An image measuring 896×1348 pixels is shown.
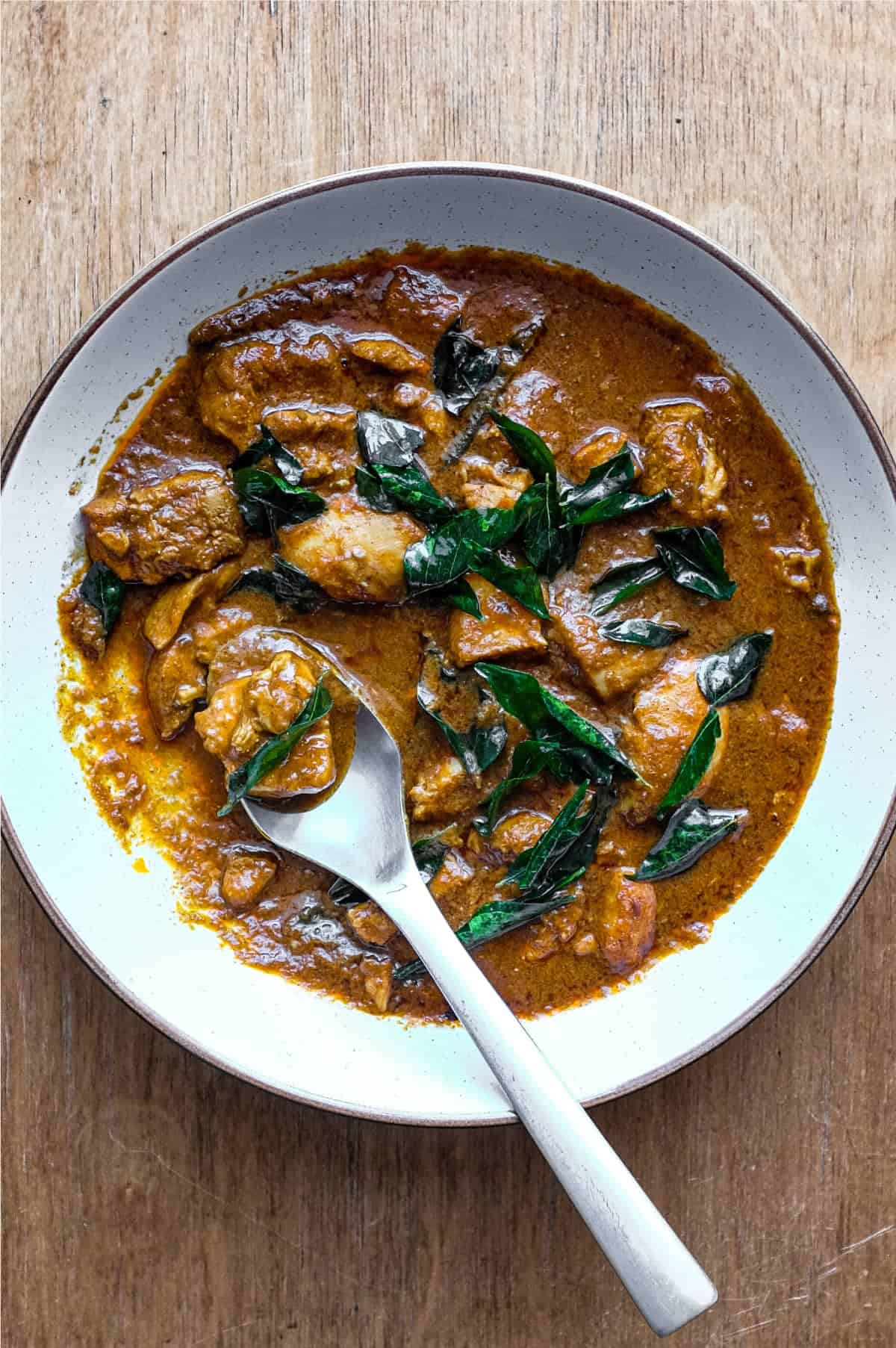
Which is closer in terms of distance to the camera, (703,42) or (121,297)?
(121,297)

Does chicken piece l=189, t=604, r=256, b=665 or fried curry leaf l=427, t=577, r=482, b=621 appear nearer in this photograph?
fried curry leaf l=427, t=577, r=482, b=621

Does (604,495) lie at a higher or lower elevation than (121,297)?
lower

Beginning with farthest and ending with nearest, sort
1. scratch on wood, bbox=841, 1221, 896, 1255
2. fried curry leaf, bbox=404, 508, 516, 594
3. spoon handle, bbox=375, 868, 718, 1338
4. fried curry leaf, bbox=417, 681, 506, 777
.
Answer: scratch on wood, bbox=841, 1221, 896, 1255 → fried curry leaf, bbox=417, 681, 506, 777 → fried curry leaf, bbox=404, 508, 516, 594 → spoon handle, bbox=375, 868, 718, 1338

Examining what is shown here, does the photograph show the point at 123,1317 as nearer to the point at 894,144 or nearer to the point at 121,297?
the point at 121,297

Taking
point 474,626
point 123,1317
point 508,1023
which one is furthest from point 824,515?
point 123,1317

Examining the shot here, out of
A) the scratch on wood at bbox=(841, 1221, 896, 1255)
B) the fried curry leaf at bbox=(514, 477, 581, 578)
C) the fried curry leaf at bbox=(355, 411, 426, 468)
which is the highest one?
the fried curry leaf at bbox=(355, 411, 426, 468)

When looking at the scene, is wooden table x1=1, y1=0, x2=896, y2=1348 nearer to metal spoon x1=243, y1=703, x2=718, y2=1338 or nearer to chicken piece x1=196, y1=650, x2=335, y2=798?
metal spoon x1=243, y1=703, x2=718, y2=1338

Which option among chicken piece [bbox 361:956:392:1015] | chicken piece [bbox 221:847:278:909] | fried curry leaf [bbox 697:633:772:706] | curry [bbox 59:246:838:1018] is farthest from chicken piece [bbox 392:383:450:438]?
chicken piece [bbox 361:956:392:1015]
